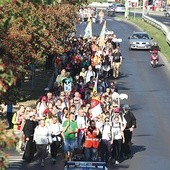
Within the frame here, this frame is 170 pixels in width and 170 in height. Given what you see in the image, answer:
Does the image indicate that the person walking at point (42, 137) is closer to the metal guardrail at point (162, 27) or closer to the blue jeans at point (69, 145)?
the blue jeans at point (69, 145)

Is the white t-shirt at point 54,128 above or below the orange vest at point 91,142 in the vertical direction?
above

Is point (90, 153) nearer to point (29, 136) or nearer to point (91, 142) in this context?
point (91, 142)

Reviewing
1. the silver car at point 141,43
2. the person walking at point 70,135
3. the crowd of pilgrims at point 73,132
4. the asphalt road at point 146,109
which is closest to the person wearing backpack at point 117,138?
the crowd of pilgrims at point 73,132

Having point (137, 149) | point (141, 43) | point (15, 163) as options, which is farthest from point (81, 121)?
point (141, 43)

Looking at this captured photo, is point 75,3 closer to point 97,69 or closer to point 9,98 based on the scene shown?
point 97,69

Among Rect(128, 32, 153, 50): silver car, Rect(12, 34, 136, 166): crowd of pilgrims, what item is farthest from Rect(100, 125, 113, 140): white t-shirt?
Rect(128, 32, 153, 50): silver car

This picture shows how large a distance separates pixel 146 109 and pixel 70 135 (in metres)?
10.8

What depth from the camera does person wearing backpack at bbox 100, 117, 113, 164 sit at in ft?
67.9

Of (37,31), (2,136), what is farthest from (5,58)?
(37,31)

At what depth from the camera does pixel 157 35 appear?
67125 mm

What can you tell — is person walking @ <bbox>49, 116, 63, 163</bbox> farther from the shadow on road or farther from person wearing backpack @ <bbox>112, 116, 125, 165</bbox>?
the shadow on road

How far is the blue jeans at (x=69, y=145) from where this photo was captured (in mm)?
20781

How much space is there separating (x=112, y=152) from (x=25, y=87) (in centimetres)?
1486

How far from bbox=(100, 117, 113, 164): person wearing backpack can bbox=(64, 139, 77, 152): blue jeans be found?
72 centimetres
